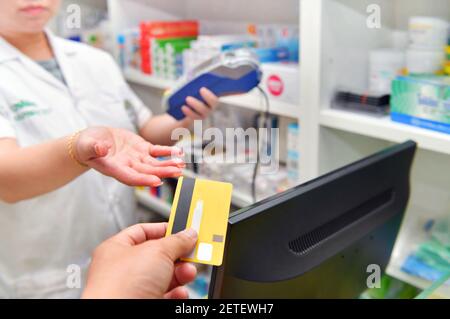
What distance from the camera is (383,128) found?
3.10 ft

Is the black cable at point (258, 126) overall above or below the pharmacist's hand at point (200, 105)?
below

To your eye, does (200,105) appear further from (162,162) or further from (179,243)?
(179,243)

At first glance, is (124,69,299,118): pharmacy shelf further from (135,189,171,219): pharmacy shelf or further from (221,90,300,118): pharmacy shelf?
(135,189,171,219): pharmacy shelf

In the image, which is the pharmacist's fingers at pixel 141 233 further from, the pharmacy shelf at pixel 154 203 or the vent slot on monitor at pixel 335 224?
the pharmacy shelf at pixel 154 203

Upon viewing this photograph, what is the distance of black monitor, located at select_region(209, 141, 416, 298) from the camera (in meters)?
0.59

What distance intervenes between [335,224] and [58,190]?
0.67m

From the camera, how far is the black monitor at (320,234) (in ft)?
1.93

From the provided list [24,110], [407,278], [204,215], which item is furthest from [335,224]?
[24,110]

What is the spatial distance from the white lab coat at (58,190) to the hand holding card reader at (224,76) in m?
Result: 0.24
